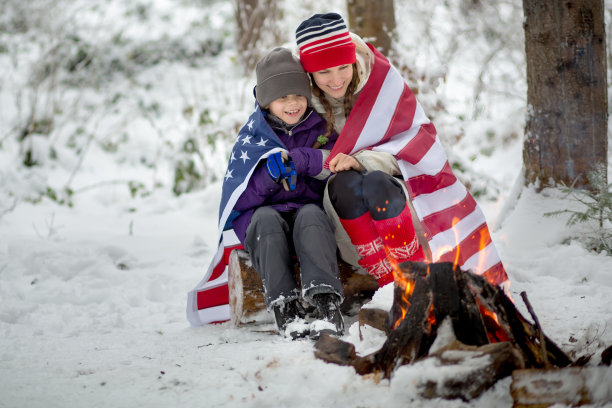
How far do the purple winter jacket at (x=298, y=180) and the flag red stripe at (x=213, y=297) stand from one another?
427 mm

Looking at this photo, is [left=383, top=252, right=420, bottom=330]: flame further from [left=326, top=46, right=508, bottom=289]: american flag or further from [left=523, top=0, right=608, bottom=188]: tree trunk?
[left=523, top=0, right=608, bottom=188]: tree trunk

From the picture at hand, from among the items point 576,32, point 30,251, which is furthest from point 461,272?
point 30,251

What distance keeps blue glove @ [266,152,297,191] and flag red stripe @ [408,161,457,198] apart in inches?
24.4

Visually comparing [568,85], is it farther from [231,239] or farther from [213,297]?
[213,297]

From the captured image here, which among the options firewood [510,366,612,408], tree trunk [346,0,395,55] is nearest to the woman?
firewood [510,366,612,408]

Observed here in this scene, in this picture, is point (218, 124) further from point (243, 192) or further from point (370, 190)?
point (370, 190)

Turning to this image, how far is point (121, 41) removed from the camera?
10320 millimetres

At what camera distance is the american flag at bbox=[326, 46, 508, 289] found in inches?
107

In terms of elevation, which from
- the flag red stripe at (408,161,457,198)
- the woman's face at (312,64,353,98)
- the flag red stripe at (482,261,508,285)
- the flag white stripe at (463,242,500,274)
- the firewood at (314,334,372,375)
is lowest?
the firewood at (314,334,372,375)

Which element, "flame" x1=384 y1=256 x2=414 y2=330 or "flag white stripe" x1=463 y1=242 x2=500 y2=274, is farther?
"flag white stripe" x1=463 y1=242 x2=500 y2=274

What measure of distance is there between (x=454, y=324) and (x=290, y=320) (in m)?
0.89

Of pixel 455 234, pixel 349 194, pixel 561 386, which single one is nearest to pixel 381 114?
pixel 349 194

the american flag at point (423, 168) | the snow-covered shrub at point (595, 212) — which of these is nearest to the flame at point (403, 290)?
the american flag at point (423, 168)

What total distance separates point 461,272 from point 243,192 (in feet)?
4.25
